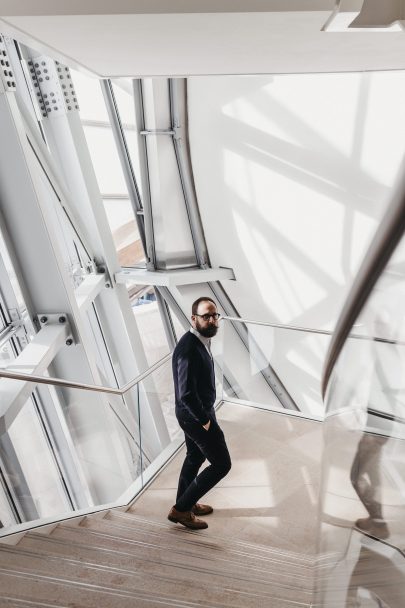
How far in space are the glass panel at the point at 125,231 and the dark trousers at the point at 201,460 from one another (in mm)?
7339

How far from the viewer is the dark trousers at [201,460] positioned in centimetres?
425

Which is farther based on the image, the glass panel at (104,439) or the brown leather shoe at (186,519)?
the glass panel at (104,439)

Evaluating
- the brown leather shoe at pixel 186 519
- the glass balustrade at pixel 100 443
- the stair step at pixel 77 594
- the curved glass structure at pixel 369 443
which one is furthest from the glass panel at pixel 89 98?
the curved glass structure at pixel 369 443

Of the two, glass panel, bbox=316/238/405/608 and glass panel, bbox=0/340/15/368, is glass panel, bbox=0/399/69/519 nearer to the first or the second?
glass panel, bbox=0/340/15/368

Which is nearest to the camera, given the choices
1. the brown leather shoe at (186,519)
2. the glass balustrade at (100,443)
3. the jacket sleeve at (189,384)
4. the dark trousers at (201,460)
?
the jacket sleeve at (189,384)

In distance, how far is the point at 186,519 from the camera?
451 cm

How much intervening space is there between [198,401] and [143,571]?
1213 millimetres

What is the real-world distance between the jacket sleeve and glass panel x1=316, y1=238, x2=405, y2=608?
6.24ft

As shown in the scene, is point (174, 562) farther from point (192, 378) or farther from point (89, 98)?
point (89, 98)

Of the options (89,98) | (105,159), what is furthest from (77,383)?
(105,159)

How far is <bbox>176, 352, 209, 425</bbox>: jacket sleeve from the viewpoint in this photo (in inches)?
162

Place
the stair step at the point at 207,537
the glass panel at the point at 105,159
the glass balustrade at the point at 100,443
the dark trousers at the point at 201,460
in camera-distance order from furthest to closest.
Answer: the glass panel at the point at 105,159
the glass balustrade at the point at 100,443
the dark trousers at the point at 201,460
the stair step at the point at 207,537

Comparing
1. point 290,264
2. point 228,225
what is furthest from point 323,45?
point 228,225

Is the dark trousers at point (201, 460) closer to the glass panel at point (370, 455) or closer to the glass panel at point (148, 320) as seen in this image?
the glass panel at point (370, 455)
